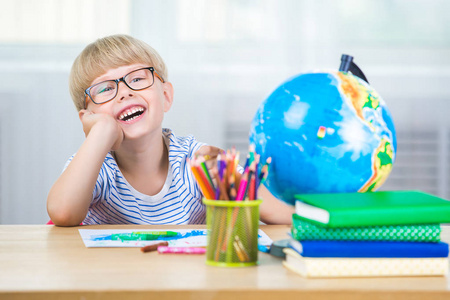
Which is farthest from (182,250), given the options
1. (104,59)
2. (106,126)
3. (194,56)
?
(194,56)

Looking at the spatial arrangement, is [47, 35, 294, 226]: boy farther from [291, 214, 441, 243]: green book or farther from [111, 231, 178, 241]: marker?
[291, 214, 441, 243]: green book

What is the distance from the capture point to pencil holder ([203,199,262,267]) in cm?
67

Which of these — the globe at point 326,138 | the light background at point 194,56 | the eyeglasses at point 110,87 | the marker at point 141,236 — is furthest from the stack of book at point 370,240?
the light background at point 194,56

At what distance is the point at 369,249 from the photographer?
645mm

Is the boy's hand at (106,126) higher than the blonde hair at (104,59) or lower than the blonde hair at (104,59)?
lower

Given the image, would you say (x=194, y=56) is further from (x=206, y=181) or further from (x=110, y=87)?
(x=206, y=181)

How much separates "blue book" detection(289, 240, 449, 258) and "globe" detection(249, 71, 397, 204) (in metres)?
0.15

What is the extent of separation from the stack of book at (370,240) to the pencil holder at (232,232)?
6 centimetres

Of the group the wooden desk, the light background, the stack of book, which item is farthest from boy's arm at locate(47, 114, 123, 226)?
the light background

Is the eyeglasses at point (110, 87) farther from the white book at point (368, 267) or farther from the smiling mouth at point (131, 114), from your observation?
the white book at point (368, 267)

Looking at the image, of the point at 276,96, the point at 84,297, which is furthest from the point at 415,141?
the point at 84,297

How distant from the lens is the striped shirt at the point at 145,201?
1.31 metres

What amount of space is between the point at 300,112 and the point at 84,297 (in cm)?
42

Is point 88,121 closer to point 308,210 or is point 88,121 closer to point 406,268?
point 308,210
